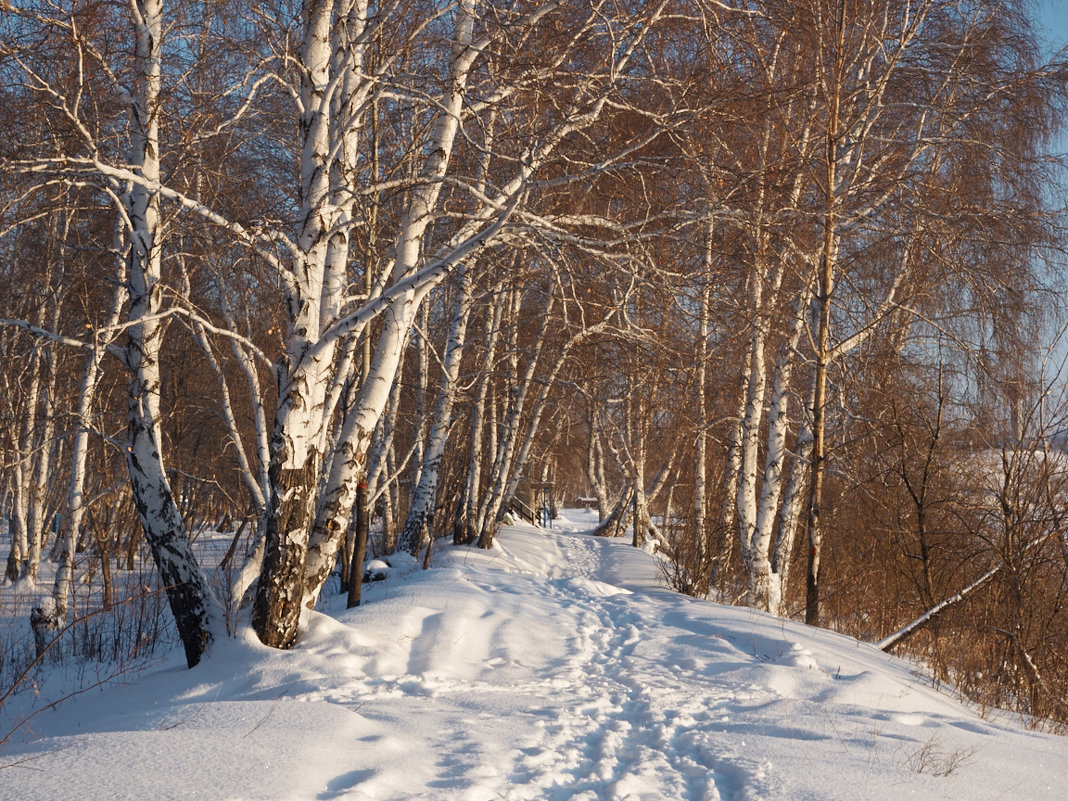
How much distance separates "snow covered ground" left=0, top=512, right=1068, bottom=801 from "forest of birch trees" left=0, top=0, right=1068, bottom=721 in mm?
697

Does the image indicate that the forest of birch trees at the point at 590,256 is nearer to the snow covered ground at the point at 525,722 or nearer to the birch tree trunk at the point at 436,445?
the birch tree trunk at the point at 436,445

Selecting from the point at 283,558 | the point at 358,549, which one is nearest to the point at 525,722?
the point at 283,558

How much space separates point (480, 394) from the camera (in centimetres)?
1154

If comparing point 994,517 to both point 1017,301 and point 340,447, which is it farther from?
point 340,447

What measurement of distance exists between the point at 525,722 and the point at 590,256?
140 inches

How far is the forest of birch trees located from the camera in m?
5.32

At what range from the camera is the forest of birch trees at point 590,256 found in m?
5.32

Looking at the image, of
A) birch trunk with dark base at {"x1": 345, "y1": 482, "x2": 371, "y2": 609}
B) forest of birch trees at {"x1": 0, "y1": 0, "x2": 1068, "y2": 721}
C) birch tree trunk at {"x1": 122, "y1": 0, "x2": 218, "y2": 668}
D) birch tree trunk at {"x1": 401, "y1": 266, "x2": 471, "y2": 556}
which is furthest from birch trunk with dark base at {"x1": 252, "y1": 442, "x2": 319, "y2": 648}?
birch tree trunk at {"x1": 401, "y1": 266, "x2": 471, "y2": 556}

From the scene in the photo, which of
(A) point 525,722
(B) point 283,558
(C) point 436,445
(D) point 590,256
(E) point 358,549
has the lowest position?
(A) point 525,722

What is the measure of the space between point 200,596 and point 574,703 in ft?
8.64

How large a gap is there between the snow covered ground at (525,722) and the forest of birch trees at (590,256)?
70 cm

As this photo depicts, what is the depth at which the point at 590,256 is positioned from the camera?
6.24m

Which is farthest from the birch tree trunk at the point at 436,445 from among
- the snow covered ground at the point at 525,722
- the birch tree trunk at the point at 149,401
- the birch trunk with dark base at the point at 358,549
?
the birch tree trunk at the point at 149,401

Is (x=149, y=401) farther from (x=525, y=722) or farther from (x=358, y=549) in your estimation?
(x=525, y=722)
